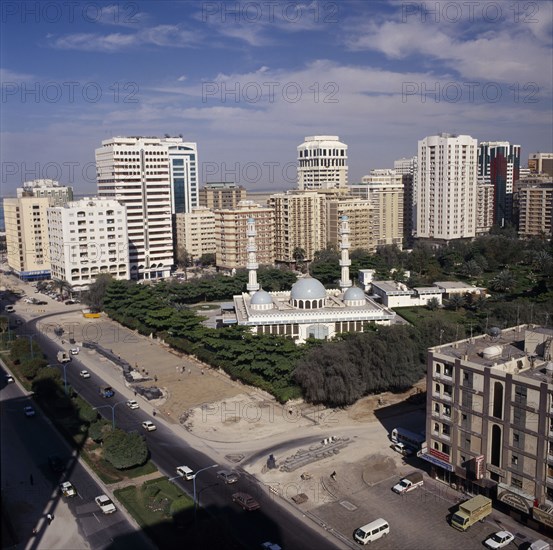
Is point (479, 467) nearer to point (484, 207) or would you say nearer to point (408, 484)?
point (408, 484)

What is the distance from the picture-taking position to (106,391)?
76.6 feet

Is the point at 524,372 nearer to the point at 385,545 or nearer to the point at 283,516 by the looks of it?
the point at 385,545

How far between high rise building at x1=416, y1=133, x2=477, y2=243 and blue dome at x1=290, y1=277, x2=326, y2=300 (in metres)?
35.4

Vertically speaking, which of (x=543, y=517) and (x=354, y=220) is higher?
(x=354, y=220)

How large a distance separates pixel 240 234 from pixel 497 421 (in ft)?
124

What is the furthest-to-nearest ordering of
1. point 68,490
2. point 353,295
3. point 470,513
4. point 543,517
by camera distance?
1. point 353,295
2. point 68,490
3. point 470,513
4. point 543,517

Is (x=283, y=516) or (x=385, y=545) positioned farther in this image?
(x=283, y=516)

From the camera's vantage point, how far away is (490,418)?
14.9 meters

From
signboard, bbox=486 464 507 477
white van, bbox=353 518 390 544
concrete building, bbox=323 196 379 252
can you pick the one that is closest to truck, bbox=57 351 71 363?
white van, bbox=353 518 390 544

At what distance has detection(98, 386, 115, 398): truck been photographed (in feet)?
76.0

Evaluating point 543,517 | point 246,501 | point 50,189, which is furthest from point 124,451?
point 50,189

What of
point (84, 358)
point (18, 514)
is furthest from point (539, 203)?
point (18, 514)

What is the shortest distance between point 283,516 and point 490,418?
5.52m

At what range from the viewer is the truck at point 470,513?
13.9 meters
